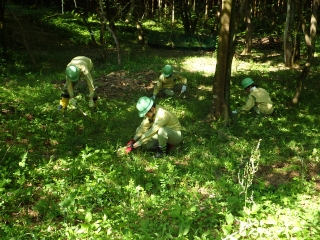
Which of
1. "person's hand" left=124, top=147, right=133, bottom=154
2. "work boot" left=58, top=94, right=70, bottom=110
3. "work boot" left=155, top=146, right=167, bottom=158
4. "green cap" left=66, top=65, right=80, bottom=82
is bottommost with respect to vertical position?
"work boot" left=155, top=146, right=167, bottom=158

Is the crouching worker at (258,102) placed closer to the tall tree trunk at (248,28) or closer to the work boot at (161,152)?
the work boot at (161,152)

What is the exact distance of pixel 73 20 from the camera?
19625 millimetres

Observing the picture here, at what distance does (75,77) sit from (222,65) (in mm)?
3125

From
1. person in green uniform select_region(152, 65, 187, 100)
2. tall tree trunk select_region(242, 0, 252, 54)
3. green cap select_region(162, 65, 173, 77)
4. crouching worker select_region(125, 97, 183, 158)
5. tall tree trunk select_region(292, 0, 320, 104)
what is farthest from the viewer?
tall tree trunk select_region(242, 0, 252, 54)

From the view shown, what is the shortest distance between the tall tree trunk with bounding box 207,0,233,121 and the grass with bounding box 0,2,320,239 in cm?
43

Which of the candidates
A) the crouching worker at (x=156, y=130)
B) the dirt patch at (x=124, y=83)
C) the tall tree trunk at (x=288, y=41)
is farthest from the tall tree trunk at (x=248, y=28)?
the crouching worker at (x=156, y=130)

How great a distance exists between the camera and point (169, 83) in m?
8.52

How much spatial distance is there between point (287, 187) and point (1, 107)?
6.06 metres

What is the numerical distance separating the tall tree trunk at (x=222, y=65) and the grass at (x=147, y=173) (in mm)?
426

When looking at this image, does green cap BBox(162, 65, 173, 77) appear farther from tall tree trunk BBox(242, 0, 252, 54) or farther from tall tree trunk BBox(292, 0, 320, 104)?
tall tree trunk BBox(242, 0, 252, 54)

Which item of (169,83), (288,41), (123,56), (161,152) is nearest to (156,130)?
(161,152)

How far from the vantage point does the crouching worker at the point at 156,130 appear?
16.6 feet

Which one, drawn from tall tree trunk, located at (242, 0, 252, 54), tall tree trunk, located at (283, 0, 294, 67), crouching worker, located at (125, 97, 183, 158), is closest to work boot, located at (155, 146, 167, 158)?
crouching worker, located at (125, 97, 183, 158)

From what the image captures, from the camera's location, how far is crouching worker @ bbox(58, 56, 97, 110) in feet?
21.6
